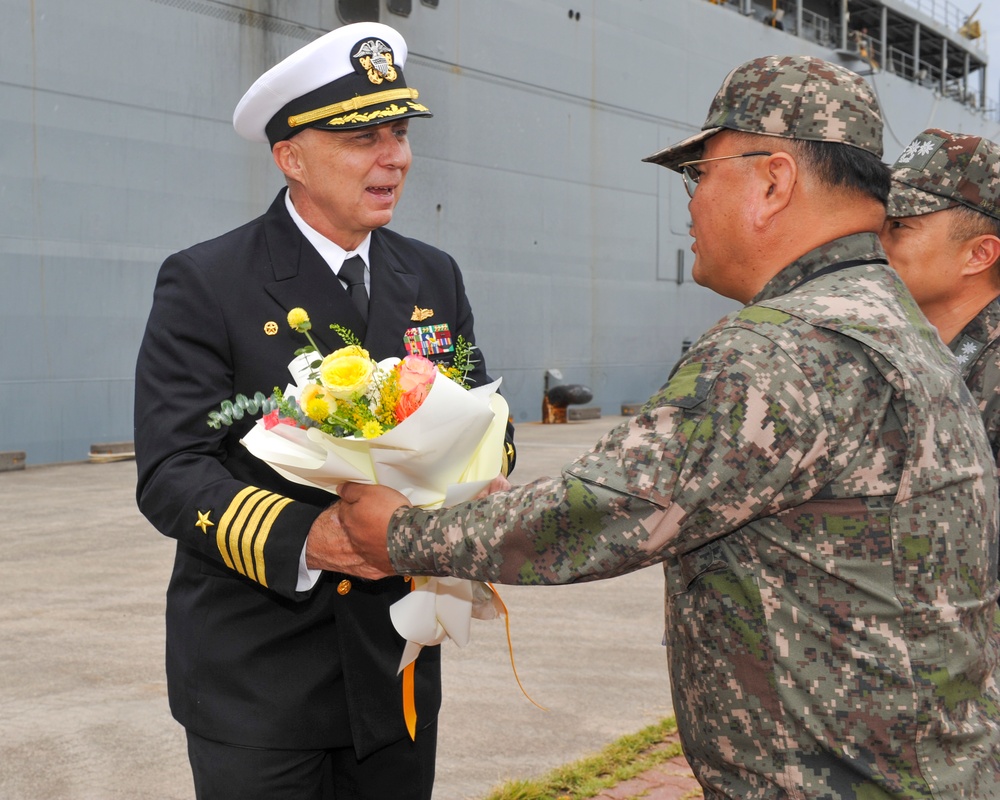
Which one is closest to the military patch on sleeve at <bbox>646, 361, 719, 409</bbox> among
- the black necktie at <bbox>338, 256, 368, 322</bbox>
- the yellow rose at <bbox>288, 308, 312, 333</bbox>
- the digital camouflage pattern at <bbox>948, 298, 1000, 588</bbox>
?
the yellow rose at <bbox>288, 308, 312, 333</bbox>

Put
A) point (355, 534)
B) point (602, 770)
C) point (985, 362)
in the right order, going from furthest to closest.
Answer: point (602, 770) → point (985, 362) → point (355, 534)

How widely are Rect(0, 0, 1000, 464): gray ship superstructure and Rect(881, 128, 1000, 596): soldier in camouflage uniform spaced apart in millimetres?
10634

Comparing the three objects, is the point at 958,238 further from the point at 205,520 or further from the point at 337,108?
the point at 205,520

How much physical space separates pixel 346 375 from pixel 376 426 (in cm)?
10

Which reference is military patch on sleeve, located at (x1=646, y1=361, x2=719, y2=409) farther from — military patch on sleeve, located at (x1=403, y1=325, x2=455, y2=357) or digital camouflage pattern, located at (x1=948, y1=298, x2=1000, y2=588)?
digital camouflage pattern, located at (x1=948, y1=298, x2=1000, y2=588)

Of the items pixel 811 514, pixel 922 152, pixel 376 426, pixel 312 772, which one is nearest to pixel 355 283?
pixel 376 426

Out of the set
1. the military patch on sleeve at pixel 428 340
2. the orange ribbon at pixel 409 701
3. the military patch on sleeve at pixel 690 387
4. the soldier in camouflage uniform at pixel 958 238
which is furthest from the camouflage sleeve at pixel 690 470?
the soldier in camouflage uniform at pixel 958 238

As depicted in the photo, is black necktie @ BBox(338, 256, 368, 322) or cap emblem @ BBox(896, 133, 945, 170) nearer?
black necktie @ BBox(338, 256, 368, 322)

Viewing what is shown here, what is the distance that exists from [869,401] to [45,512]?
842 centimetres

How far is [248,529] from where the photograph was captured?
6.71ft

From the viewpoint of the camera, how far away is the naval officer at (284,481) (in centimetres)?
210

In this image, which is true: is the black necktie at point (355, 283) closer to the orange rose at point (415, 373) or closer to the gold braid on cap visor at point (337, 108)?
the gold braid on cap visor at point (337, 108)

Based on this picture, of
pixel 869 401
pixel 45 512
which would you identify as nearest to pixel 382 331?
pixel 869 401

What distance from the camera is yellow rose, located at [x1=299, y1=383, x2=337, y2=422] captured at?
6.25 ft
